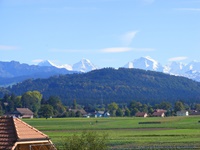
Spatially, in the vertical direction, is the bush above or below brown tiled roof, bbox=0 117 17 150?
below

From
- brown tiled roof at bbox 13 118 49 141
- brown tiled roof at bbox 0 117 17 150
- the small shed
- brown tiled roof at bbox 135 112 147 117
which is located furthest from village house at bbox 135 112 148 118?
brown tiled roof at bbox 13 118 49 141

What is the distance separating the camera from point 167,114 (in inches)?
6831

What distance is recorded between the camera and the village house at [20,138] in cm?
1984

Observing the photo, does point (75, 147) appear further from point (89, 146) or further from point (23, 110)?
point (23, 110)

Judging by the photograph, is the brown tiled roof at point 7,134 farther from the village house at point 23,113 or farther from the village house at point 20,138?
the village house at point 23,113

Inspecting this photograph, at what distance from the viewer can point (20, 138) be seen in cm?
1983

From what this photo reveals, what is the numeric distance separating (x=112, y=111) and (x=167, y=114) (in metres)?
25.3

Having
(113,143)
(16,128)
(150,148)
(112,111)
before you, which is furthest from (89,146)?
(112,111)

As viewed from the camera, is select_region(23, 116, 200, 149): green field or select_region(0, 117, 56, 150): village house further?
select_region(23, 116, 200, 149): green field

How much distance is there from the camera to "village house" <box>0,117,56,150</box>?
19.8 metres

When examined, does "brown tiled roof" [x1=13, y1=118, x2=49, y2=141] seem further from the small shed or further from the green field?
the small shed

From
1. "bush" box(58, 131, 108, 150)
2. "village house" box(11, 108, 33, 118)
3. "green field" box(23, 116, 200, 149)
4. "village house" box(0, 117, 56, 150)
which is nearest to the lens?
"village house" box(0, 117, 56, 150)

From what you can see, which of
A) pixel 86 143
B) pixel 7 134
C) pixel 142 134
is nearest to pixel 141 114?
pixel 142 134

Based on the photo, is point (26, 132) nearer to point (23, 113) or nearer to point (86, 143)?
point (86, 143)
